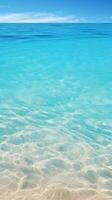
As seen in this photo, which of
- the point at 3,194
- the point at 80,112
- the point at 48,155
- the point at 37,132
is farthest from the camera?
the point at 80,112

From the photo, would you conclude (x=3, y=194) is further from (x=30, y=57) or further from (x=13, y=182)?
(x=30, y=57)

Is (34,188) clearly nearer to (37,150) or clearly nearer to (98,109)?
(37,150)

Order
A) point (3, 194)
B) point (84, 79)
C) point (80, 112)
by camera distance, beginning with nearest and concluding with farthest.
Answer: point (3, 194)
point (80, 112)
point (84, 79)

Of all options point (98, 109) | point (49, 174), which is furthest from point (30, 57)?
point (49, 174)

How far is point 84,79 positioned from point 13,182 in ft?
29.4

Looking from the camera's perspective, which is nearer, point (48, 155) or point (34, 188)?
point (34, 188)

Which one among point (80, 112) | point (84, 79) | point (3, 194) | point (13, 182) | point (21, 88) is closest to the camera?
point (3, 194)

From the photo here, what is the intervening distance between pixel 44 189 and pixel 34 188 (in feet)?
0.49

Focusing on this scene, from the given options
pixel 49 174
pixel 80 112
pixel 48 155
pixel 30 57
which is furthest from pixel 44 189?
pixel 30 57

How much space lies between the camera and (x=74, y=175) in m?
4.61

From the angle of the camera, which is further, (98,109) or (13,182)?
(98,109)

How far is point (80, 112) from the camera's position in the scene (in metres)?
7.68

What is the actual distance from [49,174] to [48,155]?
0.65 meters

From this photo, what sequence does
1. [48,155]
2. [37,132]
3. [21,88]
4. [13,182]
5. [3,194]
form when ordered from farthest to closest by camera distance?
[21,88] < [37,132] < [48,155] < [13,182] < [3,194]
